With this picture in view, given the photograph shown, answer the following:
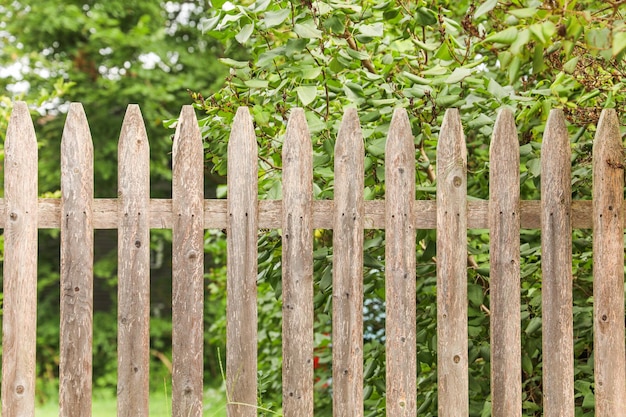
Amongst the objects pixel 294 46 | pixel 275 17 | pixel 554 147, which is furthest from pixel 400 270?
pixel 275 17

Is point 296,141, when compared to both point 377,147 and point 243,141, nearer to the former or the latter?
point 243,141

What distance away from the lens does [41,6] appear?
10.1 metres

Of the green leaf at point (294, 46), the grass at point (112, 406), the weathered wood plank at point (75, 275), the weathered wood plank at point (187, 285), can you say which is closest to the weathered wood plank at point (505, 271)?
the green leaf at point (294, 46)

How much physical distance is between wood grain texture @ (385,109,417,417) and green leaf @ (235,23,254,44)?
0.61 metres

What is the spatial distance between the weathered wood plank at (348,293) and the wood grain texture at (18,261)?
3.52ft

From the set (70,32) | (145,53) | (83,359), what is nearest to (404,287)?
(83,359)

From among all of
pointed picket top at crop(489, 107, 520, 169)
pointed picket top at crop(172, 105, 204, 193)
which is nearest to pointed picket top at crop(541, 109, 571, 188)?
pointed picket top at crop(489, 107, 520, 169)

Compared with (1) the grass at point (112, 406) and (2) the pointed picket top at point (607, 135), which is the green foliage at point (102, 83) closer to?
(1) the grass at point (112, 406)

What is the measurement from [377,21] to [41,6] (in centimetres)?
797

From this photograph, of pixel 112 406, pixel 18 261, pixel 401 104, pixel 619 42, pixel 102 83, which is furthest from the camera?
pixel 102 83

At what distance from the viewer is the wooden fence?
8.73 ft

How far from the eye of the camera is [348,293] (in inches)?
106

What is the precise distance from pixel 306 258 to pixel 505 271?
71 cm

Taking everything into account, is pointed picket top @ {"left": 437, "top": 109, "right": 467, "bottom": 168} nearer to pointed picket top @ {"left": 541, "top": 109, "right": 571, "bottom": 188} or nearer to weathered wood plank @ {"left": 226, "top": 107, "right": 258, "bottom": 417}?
pointed picket top @ {"left": 541, "top": 109, "right": 571, "bottom": 188}
